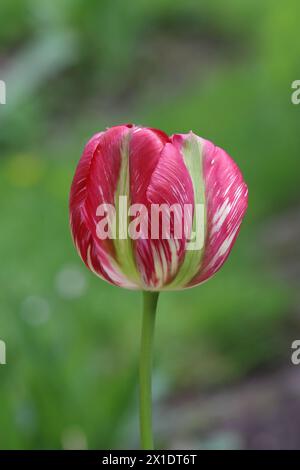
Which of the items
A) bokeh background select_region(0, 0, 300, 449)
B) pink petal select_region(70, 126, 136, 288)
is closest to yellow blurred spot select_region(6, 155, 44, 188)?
bokeh background select_region(0, 0, 300, 449)

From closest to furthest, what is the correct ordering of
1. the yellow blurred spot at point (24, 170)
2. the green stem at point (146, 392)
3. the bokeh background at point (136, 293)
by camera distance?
the green stem at point (146, 392), the bokeh background at point (136, 293), the yellow blurred spot at point (24, 170)

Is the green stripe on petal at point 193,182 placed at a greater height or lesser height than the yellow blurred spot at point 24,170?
lesser

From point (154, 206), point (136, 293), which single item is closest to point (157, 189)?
point (154, 206)

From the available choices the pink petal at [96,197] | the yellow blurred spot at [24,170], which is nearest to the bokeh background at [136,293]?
the yellow blurred spot at [24,170]

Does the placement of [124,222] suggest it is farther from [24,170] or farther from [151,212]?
[24,170]

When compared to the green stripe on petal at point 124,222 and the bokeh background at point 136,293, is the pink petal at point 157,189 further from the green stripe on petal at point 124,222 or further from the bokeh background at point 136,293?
the bokeh background at point 136,293

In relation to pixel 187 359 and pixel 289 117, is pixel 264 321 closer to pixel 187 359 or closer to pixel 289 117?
pixel 187 359
